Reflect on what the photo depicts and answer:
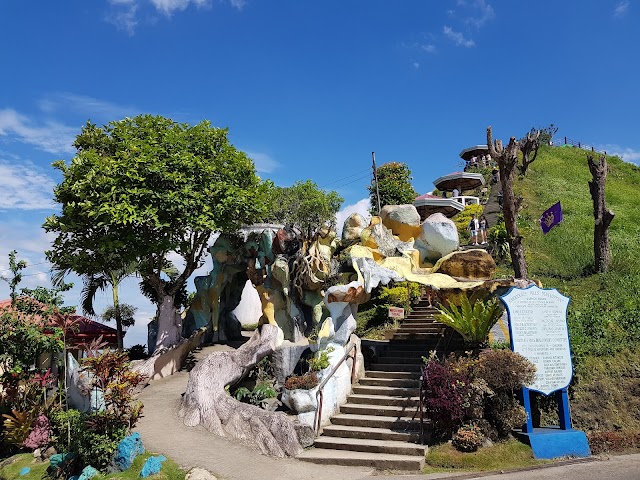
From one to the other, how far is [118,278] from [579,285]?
18.1 m

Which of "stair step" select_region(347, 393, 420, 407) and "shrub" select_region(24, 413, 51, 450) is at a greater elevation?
"stair step" select_region(347, 393, 420, 407)

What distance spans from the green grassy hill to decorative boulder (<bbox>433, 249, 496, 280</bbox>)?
2.71 m

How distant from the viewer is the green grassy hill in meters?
11.2

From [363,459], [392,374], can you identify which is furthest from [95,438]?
[392,374]

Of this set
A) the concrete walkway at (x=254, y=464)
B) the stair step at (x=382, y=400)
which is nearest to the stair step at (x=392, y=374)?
the stair step at (x=382, y=400)

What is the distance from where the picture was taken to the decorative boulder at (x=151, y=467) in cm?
929

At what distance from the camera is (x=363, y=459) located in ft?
32.3

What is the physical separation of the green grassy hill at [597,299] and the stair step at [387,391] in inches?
142

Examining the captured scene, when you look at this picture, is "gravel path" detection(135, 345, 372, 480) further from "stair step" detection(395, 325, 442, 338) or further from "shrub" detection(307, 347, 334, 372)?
"stair step" detection(395, 325, 442, 338)

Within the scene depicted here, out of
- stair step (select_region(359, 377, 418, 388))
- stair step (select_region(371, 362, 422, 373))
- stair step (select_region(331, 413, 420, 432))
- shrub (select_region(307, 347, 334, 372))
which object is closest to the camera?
stair step (select_region(331, 413, 420, 432))

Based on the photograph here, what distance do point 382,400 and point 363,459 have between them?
2395 mm

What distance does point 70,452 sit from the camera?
34.5 ft

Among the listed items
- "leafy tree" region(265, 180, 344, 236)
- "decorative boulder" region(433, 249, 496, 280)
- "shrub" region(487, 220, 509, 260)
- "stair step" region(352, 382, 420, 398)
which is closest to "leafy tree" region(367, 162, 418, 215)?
"leafy tree" region(265, 180, 344, 236)

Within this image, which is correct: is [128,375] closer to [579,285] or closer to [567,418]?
[567,418]
